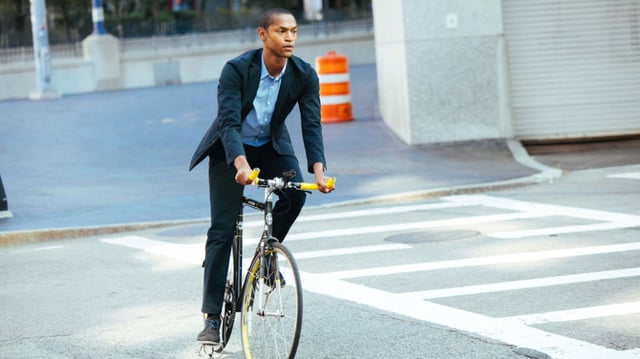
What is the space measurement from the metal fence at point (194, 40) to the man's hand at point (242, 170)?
37297 mm

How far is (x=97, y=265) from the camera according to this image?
10891 mm

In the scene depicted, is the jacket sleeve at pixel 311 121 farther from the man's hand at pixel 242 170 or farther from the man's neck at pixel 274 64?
the man's hand at pixel 242 170

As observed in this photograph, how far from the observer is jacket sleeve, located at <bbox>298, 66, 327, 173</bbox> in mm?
6363

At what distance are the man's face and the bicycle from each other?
2.16ft

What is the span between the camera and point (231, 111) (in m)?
6.30

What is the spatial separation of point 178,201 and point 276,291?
8.89 meters

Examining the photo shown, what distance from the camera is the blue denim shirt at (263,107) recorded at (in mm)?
6500

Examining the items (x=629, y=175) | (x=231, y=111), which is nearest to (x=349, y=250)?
(x=231, y=111)

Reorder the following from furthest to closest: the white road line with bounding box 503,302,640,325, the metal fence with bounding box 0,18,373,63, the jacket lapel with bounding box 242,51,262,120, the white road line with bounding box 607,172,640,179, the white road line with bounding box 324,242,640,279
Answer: the metal fence with bounding box 0,18,373,63
the white road line with bounding box 607,172,640,179
the white road line with bounding box 324,242,640,279
the white road line with bounding box 503,302,640,325
the jacket lapel with bounding box 242,51,262,120

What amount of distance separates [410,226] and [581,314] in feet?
15.2

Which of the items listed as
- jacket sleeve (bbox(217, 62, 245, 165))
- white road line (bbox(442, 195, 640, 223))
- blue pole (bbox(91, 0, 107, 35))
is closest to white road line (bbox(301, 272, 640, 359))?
jacket sleeve (bbox(217, 62, 245, 165))

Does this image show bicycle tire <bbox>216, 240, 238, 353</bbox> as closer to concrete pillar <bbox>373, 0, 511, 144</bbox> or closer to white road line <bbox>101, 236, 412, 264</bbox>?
white road line <bbox>101, 236, 412, 264</bbox>

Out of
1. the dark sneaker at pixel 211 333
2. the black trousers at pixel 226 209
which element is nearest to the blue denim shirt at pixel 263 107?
the black trousers at pixel 226 209

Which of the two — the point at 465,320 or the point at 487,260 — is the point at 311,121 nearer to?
the point at 465,320
